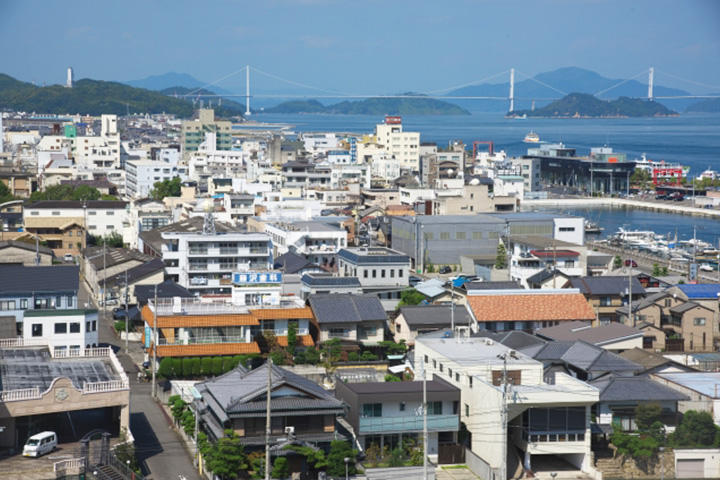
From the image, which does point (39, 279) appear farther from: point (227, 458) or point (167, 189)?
point (167, 189)

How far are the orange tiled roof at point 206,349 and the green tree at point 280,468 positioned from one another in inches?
118

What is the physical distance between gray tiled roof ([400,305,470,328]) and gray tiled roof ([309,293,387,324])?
34cm

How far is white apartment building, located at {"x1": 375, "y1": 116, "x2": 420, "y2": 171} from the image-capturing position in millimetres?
34375

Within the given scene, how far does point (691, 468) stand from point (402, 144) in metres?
27.8

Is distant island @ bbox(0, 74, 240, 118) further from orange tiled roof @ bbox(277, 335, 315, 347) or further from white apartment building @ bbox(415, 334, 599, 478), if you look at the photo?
white apartment building @ bbox(415, 334, 599, 478)

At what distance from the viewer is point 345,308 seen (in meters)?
10.5

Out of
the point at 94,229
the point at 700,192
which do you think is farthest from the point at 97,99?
the point at 94,229

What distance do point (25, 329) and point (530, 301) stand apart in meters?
5.48

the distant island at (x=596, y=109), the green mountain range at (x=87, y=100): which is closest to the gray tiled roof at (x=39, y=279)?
the green mountain range at (x=87, y=100)

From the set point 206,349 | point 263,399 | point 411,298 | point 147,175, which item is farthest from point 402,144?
point 263,399

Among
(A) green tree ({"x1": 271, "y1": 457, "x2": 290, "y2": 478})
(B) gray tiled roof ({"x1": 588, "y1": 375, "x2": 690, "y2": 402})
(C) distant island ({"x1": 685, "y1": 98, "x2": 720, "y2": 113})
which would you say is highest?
(C) distant island ({"x1": 685, "y1": 98, "x2": 720, "y2": 113})

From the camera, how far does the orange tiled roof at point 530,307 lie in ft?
34.9

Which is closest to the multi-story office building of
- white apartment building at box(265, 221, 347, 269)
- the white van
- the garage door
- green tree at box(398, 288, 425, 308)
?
white apartment building at box(265, 221, 347, 269)

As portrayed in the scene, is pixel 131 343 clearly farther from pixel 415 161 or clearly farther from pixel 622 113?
pixel 622 113
